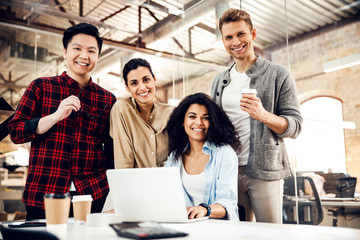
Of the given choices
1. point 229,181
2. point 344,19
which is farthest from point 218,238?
point 344,19

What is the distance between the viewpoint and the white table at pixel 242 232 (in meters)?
0.97

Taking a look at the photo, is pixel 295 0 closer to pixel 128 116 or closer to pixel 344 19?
pixel 344 19

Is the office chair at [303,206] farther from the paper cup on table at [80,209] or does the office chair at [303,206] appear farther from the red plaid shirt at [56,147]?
the paper cup on table at [80,209]

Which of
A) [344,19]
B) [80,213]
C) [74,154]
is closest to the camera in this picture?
[80,213]

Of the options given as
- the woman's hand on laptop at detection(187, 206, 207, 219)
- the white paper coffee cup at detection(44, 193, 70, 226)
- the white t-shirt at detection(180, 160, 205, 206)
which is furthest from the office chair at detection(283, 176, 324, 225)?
the white paper coffee cup at detection(44, 193, 70, 226)

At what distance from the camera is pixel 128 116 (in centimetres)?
208

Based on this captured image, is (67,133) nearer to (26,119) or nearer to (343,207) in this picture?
(26,119)

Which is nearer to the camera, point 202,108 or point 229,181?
point 229,181

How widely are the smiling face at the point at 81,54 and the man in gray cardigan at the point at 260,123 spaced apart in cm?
76

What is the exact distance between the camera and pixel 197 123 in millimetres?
2041

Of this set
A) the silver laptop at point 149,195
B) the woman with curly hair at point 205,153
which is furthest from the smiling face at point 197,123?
the silver laptop at point 149,195

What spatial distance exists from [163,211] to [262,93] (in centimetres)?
99

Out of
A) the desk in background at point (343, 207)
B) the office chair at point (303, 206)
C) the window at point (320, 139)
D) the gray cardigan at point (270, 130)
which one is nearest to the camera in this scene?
the gray cardigan at point (270, 130)

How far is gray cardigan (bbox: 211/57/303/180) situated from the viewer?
6.31ft
